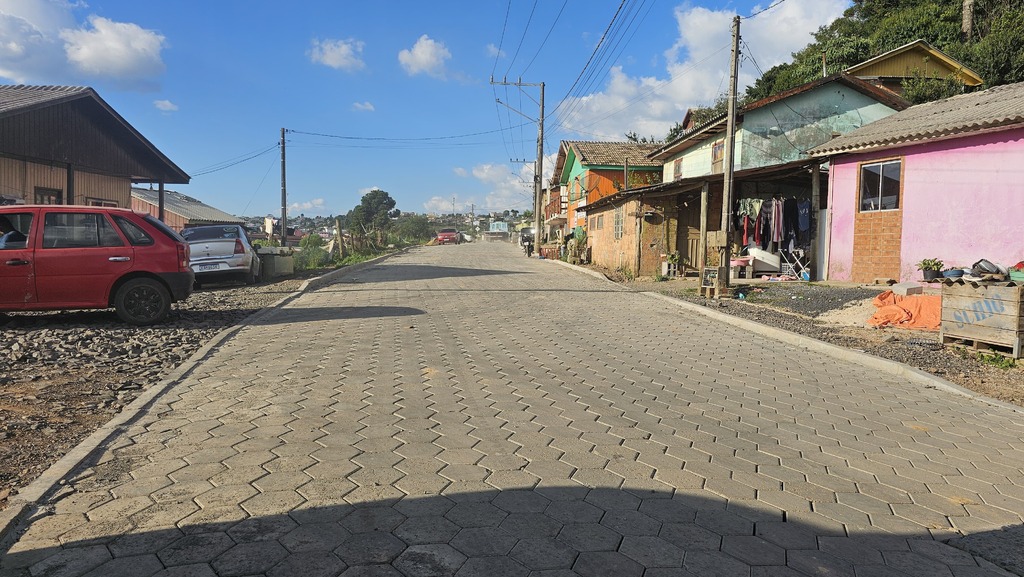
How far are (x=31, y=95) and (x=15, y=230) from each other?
8789mm

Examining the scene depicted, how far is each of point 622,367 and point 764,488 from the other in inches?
133

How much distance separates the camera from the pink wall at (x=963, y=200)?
39.3 feet

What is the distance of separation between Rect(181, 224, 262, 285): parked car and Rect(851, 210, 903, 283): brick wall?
14.6 metres

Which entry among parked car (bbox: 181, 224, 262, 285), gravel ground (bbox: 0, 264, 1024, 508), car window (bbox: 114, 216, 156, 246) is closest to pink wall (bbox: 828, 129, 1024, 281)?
gravel ground (bbox: 0, 264, 1024, 508)

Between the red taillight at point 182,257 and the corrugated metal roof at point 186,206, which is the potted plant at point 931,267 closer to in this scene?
the red taillight at point 182,257

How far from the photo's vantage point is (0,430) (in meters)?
4.38

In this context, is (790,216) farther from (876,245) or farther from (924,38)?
(924,38)

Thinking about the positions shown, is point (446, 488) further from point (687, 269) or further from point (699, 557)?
point (687, 269)

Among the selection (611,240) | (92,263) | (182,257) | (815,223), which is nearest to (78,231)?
(92,263)

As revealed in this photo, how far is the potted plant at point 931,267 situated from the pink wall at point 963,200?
0.58ft

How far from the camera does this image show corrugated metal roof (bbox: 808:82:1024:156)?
478 inches

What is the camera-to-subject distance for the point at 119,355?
695 cm

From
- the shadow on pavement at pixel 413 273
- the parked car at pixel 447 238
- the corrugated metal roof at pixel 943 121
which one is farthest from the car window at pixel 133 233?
the parked car at pixel 447 238

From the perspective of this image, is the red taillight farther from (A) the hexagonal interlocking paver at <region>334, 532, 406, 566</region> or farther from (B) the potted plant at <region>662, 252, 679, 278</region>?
(B) the potted plant at <region>662, 252, 679, 278</region>
